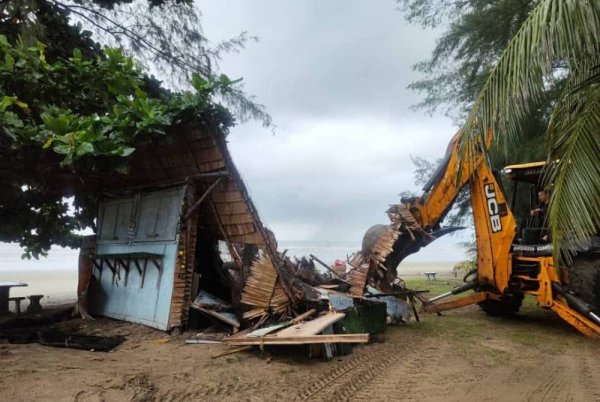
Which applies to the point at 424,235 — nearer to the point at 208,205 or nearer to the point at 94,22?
the point at 208,205

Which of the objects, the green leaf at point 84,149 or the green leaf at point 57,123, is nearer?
the green leaf at point 84,149

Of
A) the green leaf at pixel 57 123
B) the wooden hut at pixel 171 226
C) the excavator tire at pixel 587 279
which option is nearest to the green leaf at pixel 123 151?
the wooden hut at pixel 171 226

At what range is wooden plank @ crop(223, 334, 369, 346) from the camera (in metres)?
5.16

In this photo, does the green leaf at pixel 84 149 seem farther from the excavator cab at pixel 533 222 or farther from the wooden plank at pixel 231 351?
the excavator cab at pixel 533 222

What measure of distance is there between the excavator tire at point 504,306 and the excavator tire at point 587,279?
1.38 meters

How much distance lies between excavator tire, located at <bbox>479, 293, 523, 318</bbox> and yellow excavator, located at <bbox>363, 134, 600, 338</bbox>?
23mm

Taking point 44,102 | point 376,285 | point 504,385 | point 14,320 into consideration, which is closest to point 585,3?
point 504,385

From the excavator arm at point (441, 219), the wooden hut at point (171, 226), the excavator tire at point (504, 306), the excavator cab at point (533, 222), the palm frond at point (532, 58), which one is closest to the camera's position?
the palm frond at point (532, 58)

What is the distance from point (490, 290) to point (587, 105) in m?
5.16

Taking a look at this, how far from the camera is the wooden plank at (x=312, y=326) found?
18.2ft

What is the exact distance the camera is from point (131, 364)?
536cm

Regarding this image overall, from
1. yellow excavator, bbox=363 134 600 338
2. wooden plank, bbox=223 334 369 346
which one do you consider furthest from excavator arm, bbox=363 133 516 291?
wooden plank, bbox=223 334 369 346

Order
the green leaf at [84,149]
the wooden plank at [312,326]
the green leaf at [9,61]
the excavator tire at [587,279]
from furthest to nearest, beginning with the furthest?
the excavator tire at [587,279]
the green leaf at [9,61]
the green leaf at [84,149]
the wooden plank at [312,326]

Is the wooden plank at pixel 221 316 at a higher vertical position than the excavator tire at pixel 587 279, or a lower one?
lower
